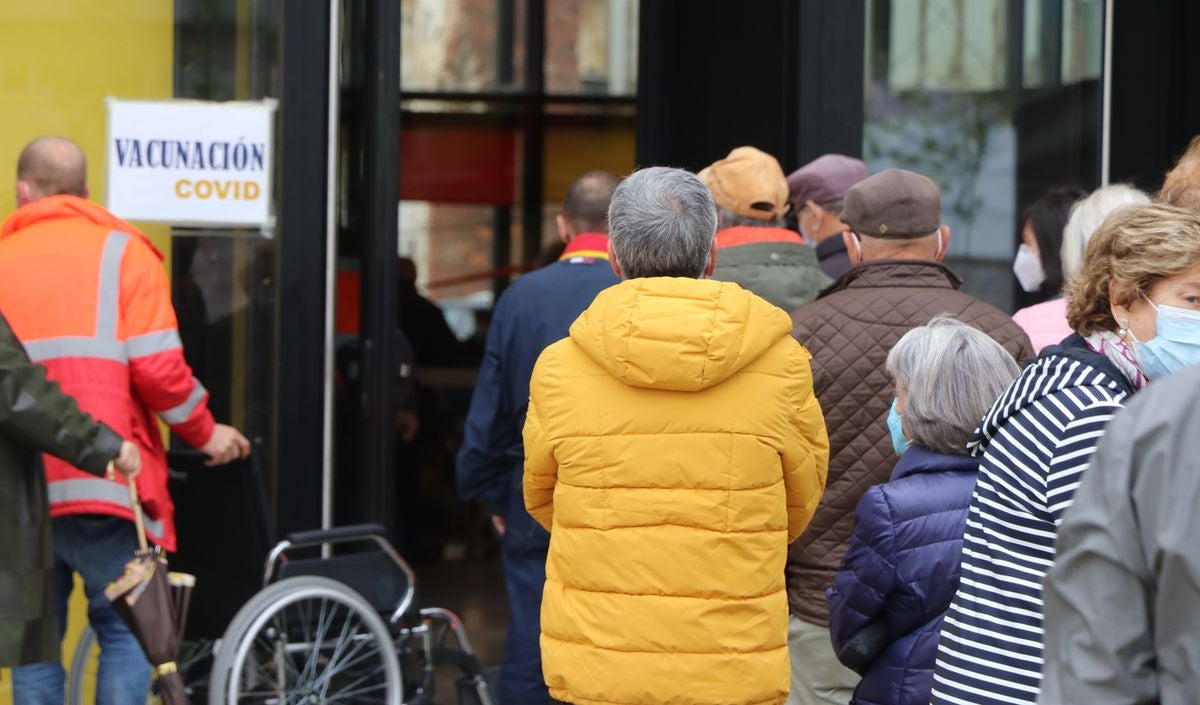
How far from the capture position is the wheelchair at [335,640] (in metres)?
4.77

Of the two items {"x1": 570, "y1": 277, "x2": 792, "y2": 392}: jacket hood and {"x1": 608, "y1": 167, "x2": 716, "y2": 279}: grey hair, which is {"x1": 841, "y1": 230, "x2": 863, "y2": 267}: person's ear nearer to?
{"x1": 608, "y1": 167, "x2": 716, "y2": 279}: grey hair

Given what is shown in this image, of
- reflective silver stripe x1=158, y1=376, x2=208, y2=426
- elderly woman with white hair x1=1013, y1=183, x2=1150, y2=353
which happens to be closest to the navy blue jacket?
reflective silver stripe x1=158, y1=376, x2=208, y2=426

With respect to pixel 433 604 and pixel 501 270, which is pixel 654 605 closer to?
pixel 433 604

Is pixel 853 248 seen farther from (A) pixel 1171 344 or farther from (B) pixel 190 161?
(B) pixel 190 161

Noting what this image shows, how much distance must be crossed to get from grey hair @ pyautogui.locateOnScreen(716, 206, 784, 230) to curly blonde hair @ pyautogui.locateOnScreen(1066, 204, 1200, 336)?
1907mm

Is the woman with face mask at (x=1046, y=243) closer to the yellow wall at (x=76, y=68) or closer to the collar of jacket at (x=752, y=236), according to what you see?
the collar of jacket at (x=752, y=236)

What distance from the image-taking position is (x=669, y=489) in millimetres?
3148

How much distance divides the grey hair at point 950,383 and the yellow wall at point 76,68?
2.98 m

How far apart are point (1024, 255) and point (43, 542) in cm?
275

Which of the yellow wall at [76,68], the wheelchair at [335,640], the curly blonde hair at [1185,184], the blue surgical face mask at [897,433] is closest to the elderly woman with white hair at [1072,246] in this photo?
the curly blonde hair at [1185,184]

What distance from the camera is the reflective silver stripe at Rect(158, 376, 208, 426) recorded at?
4816mm

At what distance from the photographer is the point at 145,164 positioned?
18.2 feet

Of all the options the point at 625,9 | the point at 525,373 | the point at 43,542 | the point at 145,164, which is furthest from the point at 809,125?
the point at 625,9

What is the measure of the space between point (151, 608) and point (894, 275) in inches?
79.1
